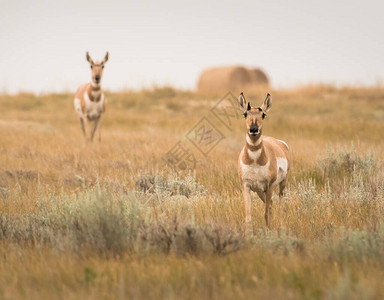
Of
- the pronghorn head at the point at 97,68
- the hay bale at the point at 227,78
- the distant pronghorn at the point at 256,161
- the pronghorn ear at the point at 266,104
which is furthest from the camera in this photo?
the hay bale at the point at 227,78

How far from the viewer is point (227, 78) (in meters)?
36.6

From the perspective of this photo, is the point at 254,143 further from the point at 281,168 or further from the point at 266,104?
the point at 281,168

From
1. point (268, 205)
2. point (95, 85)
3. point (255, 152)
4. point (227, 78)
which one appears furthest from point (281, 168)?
point (227, 78)

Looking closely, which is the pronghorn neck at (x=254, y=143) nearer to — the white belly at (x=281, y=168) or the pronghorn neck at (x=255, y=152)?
the pronghorn neck at (x=255, y=152)

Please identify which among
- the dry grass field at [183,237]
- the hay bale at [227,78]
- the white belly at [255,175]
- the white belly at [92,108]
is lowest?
the dry grass field at [183,237]

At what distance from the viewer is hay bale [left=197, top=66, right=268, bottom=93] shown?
120 feet

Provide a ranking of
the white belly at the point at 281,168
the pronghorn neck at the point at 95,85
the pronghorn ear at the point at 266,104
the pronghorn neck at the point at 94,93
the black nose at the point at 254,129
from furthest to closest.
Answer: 1. the pronghorn neck at the point at 94,93
2. the pronghorn neck at the point at 95,85
3. the white belly at the point at 281,168
4. the pronghorn ear at the point at 266,104
5. the black nose at the point at 254,129

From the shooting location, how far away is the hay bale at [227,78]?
36531mm

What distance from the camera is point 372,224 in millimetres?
5016

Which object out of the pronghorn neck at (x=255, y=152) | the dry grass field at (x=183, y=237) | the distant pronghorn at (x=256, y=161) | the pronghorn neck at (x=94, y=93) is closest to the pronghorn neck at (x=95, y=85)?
the pronghorn neck at (x=94, y=93)

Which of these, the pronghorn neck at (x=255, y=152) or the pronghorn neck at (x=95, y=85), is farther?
the pronghorn neck at (x=95, y=85)

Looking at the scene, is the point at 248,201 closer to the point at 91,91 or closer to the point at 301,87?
the point at 91,91

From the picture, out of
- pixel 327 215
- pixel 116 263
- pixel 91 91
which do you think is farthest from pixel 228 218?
pixel 91 91

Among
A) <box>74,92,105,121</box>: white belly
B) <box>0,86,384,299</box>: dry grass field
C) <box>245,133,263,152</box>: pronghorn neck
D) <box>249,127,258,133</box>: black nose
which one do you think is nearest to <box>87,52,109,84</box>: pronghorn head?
<box>74,92,105,121</box>: white belly
